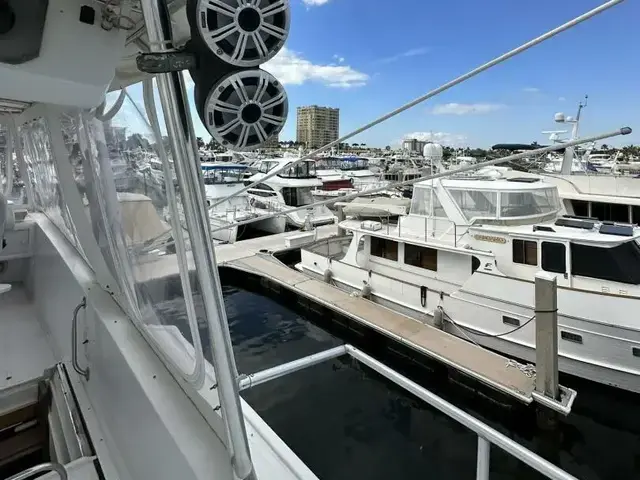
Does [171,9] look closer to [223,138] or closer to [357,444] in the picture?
[223,138]

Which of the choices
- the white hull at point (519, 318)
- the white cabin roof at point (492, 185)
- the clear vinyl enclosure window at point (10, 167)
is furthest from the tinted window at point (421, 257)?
the clear vinyl enclosure window at point (10, 167)

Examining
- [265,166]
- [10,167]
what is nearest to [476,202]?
[10,167]

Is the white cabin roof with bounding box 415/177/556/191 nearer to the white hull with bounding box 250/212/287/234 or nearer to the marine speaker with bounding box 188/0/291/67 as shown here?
the marine speaker with bounding box 188/0/291/67

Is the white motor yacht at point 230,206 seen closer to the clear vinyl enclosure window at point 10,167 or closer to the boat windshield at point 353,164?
the clear vinyl enclosure window at point 10,167

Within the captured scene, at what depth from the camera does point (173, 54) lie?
86cm

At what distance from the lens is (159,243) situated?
1.51 meters

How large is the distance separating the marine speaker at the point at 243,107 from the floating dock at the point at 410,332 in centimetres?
545

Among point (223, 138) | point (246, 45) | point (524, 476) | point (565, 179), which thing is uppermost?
point (246, 45)

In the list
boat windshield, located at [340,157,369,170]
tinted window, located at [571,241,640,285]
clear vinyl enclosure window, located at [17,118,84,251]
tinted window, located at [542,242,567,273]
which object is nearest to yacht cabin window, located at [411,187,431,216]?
tinted window, located at [542,242,567,273]

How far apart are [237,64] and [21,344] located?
3260mm

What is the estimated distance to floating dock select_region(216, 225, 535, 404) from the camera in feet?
17.6

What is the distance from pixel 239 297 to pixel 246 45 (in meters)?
9.77

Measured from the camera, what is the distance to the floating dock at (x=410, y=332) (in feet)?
17.6

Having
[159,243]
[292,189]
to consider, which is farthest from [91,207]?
[292,189]
